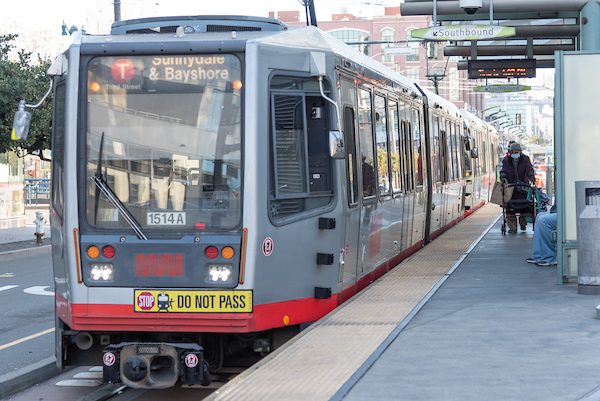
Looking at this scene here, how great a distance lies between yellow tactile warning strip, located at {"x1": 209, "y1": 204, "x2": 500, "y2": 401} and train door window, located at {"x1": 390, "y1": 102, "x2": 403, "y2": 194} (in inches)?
48.1

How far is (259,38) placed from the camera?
6.42 meters

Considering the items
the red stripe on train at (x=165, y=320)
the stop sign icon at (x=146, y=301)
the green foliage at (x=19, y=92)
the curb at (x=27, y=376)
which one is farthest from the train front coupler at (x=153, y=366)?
the green foliage at (x=19, y=92)

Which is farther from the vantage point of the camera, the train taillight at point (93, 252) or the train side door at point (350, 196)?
the train side door at point (350, 196)

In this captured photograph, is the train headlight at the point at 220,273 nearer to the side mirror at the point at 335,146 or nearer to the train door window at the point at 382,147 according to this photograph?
the side mirror at the point at 335,146

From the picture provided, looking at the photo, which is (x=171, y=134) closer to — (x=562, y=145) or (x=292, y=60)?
(x=292, y=60)

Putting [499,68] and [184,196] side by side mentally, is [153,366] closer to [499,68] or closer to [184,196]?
[184,196]

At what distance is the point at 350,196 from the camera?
7715 millimetres

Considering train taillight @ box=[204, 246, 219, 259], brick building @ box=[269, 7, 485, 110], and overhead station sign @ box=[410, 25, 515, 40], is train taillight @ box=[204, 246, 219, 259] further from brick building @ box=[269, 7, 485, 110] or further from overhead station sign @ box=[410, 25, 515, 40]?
brick building @ box=[269, 7, 485, 110]

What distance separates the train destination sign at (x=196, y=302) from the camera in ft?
20.2

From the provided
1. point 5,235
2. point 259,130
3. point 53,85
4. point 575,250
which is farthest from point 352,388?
point 5,235

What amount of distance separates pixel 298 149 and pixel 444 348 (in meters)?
2.02

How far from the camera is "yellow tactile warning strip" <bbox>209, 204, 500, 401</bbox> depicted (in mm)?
5129

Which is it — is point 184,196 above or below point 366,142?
below

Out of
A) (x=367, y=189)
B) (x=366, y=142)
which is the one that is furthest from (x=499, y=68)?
(x=367, y=189)
